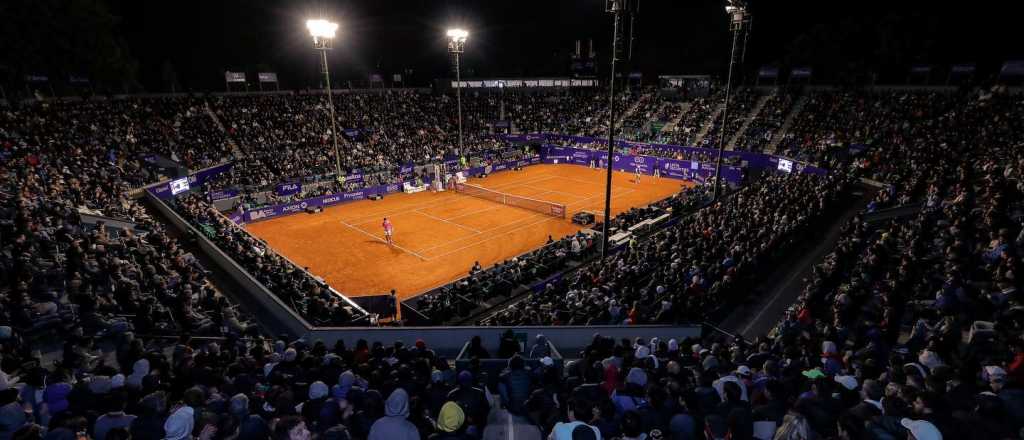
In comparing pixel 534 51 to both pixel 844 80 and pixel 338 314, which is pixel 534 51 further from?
pixel 338 314

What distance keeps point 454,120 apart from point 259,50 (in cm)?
2352

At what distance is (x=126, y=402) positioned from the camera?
645 cm

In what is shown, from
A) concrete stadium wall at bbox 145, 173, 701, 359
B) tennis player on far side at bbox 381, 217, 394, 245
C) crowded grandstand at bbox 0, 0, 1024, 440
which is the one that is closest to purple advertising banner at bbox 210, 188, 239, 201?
crowded grandstand at bbox 0, 0, 1024, 440

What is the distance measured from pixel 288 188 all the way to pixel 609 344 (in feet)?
109

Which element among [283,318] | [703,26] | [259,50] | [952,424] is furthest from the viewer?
[703,26]

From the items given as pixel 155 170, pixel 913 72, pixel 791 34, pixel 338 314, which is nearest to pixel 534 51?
pixel 791 34

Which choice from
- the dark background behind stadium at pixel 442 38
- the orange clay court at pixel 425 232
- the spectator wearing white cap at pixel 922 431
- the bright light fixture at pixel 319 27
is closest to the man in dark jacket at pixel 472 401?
the spectator wearing white cap at pixel 922 431

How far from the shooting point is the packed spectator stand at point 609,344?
5.70 metres

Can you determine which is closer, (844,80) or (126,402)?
(126,402)

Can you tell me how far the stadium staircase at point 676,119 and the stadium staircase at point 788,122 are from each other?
34.5 feet

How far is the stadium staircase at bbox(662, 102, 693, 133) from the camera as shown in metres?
53.1

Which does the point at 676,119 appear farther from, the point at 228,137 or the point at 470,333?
the point at 470,333

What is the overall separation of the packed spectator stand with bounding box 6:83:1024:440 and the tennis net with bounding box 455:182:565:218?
12484 millimetres

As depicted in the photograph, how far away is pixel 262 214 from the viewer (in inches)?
1308
